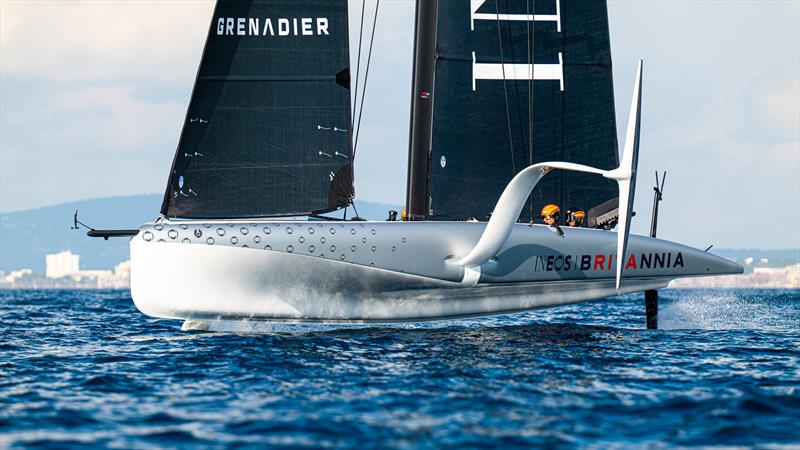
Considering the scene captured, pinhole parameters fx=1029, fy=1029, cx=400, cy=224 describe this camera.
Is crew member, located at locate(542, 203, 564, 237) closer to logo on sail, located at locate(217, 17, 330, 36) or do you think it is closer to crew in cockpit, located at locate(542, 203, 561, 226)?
crew in cockpit, located at locate(542, 203, 561, 226)

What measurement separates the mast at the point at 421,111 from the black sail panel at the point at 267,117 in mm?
1516

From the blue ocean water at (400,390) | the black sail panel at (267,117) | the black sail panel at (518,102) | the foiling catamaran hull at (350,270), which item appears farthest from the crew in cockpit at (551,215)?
the black sail panel at (267,117)

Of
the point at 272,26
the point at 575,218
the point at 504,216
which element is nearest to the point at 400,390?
the point at 504,216

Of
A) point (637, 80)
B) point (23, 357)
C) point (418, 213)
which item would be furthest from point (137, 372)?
point (637, 80)

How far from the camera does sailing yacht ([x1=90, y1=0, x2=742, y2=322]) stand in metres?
14.9

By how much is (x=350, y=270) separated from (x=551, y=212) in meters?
3.88

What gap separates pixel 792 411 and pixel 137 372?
714 centimetres

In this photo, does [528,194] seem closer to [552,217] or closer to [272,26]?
[552,217]

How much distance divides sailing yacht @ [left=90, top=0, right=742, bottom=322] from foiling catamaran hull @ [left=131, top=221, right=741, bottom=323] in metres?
0.02

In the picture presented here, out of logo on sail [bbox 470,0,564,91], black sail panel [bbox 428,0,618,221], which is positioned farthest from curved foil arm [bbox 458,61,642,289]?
logo on sail [bbox 470,0,564,91]

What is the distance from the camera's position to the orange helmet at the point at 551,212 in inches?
675

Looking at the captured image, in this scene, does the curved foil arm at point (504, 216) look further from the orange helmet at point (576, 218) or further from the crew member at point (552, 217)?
the orange helmet at point (576, 218)

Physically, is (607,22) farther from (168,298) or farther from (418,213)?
(168,298)

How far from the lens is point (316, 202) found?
53.1 feet
